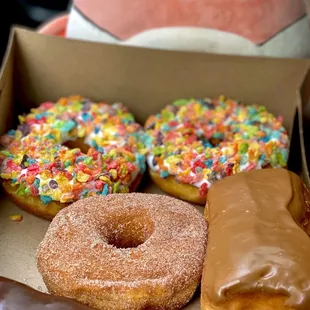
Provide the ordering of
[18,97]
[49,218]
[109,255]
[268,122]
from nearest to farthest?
[109,255], [49,218], [268,122], [18,97]

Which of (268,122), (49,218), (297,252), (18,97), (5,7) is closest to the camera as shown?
(297,252)

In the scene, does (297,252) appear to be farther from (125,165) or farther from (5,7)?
(5,7)

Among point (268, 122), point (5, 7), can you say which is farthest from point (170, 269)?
point (5, 7)

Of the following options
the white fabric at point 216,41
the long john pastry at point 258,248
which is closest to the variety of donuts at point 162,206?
Answer: the long john pastry at point 258,248

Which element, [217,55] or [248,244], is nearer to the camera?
[248,244]

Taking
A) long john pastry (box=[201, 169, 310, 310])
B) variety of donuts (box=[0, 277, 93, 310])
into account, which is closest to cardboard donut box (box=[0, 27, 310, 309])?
long john pastry (box=[201, 169, 310, 310])

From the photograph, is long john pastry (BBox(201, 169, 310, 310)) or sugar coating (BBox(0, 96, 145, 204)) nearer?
long john pastry (BBox(201, 169, 310, 310))

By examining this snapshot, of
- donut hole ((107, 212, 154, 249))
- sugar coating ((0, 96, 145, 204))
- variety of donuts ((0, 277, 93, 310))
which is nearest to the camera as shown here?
variety of donuts ((0, 277, 93, 310))

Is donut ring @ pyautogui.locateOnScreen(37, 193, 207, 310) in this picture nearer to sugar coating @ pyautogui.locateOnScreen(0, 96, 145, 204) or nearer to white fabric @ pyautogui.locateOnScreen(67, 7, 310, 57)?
sugar coating @ pyautogui.locateOnScreen(0, 96, 145, 204)
